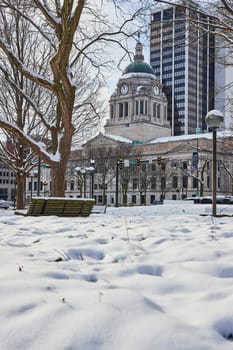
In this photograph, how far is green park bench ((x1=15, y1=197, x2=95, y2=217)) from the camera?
1204 centimetres

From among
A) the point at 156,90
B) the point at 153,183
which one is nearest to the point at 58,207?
the point at 153,183

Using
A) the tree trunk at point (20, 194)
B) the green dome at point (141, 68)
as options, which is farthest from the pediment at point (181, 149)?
the tree trunk at point (20, 194)

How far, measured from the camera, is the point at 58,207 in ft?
41.0

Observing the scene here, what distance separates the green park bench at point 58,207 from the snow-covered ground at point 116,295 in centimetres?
685

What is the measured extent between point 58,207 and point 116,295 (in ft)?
32.1

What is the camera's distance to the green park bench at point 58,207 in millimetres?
12039

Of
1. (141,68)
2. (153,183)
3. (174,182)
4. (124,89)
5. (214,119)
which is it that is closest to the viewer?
(214,119)

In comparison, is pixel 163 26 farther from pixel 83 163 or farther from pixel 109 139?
pixel 109 139

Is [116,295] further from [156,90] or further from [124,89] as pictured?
[124,89]

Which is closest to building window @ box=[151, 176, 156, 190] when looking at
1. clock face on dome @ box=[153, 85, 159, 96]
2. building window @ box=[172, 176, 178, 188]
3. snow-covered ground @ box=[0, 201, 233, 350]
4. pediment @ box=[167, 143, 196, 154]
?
building window @ box=[172, 176, 178, 188]

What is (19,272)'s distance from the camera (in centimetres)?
348

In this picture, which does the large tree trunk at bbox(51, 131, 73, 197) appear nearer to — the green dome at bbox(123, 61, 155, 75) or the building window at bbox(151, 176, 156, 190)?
the building window at bbox(151, 176, 156, 190)

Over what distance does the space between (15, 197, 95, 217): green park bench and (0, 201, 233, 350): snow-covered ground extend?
22.5 feet

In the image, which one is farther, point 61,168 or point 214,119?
point 61,168
